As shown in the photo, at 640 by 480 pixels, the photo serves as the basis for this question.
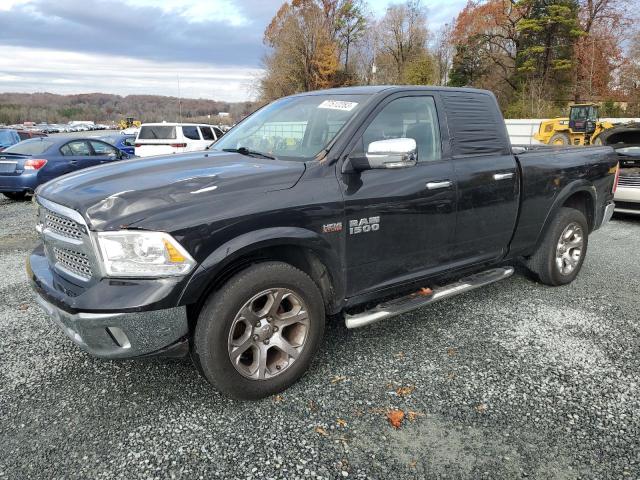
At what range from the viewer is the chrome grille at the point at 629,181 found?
319 inches

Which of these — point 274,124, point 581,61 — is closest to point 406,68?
point 581,61

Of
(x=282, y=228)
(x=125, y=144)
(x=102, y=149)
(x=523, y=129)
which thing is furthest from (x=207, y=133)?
(x=523, y=129)

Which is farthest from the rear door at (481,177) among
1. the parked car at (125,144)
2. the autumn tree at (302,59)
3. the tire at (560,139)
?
the autumn tree at (302,59)

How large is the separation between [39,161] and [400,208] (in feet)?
32.7

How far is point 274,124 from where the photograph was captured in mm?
3775

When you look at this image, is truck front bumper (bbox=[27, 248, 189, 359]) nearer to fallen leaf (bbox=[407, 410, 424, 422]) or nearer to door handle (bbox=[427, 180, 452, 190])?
fallen leaf (bbox=[407, 410, 424, 422])

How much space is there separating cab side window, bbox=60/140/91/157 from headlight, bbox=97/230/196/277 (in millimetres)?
10179

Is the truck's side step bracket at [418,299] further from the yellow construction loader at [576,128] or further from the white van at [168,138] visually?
the yellow construction loader at [576,128]

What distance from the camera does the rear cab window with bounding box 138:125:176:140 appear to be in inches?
616

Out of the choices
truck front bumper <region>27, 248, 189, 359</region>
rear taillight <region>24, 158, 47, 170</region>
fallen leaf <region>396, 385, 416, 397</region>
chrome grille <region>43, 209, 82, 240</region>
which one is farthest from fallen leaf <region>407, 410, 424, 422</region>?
rear taillight <region>24, 158, 47, 170</region>

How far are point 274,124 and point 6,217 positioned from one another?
775 centimetres

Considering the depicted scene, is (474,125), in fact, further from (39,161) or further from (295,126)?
(39,161)

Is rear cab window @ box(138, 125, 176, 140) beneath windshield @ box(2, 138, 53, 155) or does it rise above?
above

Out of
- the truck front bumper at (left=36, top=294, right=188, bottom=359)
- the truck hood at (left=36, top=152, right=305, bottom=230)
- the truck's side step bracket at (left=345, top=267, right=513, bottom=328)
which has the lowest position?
the truck's side step bracket at (left=345, top=267, right=513, bottom=328)
